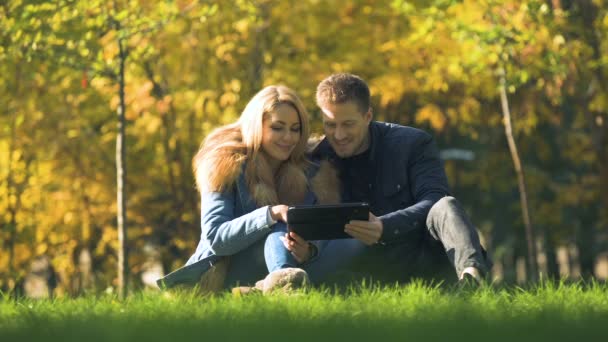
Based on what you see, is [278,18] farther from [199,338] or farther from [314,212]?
[199,338]

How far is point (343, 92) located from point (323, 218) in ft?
3.75

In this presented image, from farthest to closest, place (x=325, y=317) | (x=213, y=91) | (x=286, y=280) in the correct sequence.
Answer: (x=213, y=91) → (x=286, y=280) → (x=325, y=317)

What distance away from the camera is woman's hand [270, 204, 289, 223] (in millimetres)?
6195

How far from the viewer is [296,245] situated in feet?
20.2

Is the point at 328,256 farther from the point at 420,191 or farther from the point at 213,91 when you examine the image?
the point at 213,91

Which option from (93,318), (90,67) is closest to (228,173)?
(93,318)

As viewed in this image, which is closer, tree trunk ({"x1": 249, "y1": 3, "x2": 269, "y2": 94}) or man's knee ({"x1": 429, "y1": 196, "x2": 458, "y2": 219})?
man's knee ({"x1": 429, "y1": 196, "x2": 458, "y2": 219})

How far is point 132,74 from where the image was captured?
12.4 m

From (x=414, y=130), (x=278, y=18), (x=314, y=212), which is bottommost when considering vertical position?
(x=314, y=212)

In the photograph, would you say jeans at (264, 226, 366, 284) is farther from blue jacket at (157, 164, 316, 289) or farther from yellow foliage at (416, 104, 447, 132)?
yellow foliage at (416, 104, 447, 132)

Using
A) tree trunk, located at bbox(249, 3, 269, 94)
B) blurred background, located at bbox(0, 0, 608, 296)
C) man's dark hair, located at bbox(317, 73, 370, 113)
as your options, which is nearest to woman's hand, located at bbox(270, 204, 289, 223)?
man's dark hair, located at bbox(317, 73, 370, 113)

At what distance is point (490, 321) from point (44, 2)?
6381 millimetres

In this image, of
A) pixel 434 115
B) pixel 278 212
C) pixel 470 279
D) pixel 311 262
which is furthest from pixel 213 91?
pixel 470 279

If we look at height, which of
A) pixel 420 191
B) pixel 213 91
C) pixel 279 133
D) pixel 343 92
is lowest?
pixel 420 191
